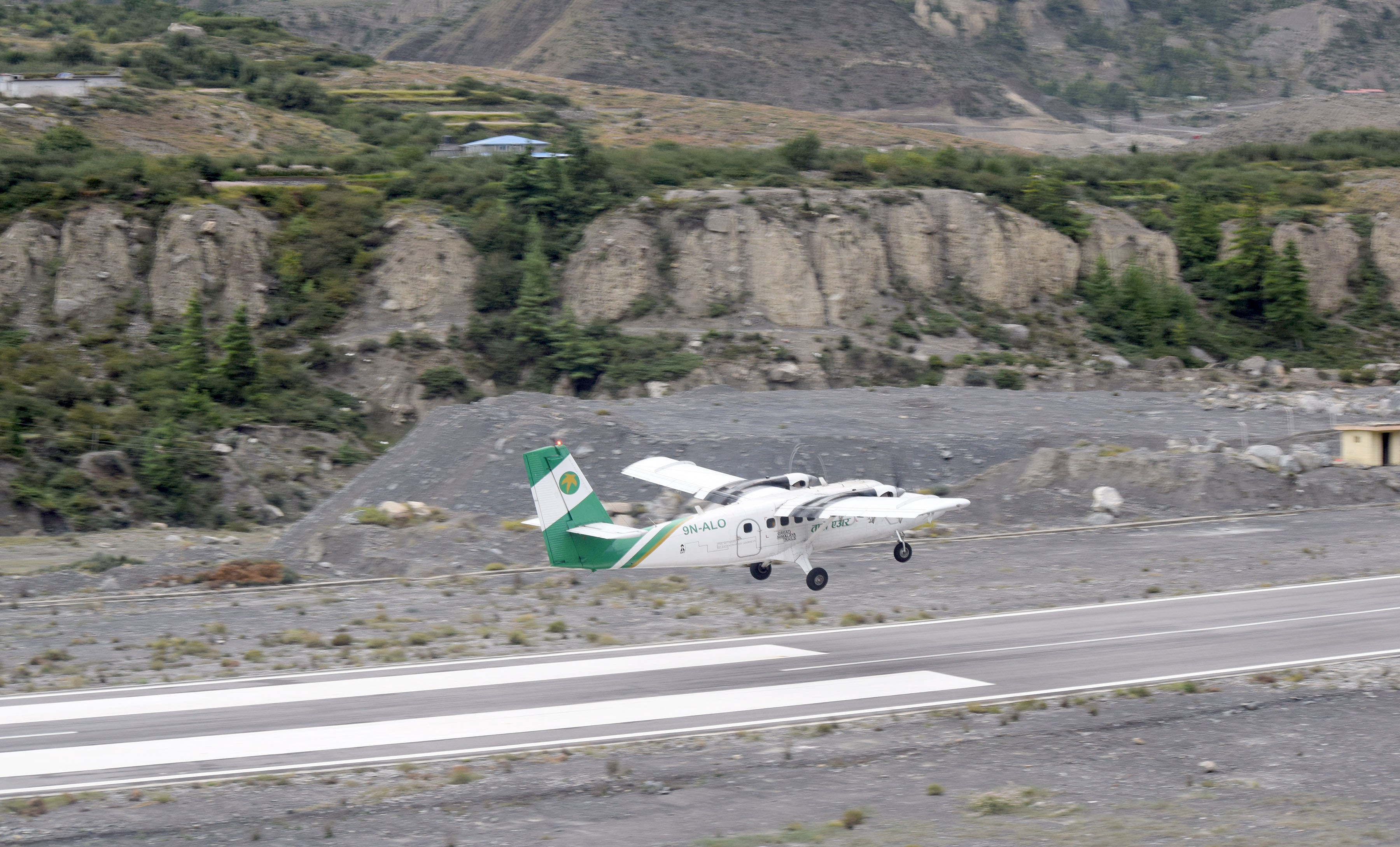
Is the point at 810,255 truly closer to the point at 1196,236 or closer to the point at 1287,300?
the point at 1196,236

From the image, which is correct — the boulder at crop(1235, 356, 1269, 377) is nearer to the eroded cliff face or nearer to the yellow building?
the eroded cliff face

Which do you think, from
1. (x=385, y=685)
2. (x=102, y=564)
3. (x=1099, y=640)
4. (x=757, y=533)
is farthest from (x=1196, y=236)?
(x=385, y=685)

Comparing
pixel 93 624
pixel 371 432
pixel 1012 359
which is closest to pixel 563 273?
pixel 371 432

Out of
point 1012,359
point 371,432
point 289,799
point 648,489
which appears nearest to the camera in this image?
point 289,799

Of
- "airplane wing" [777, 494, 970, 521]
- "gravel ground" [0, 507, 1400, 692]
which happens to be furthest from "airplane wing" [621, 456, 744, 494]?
"gravel ground" [0, 507, 1400, 692]

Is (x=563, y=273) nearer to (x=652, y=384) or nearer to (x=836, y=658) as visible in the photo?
(x=652, y=384)
